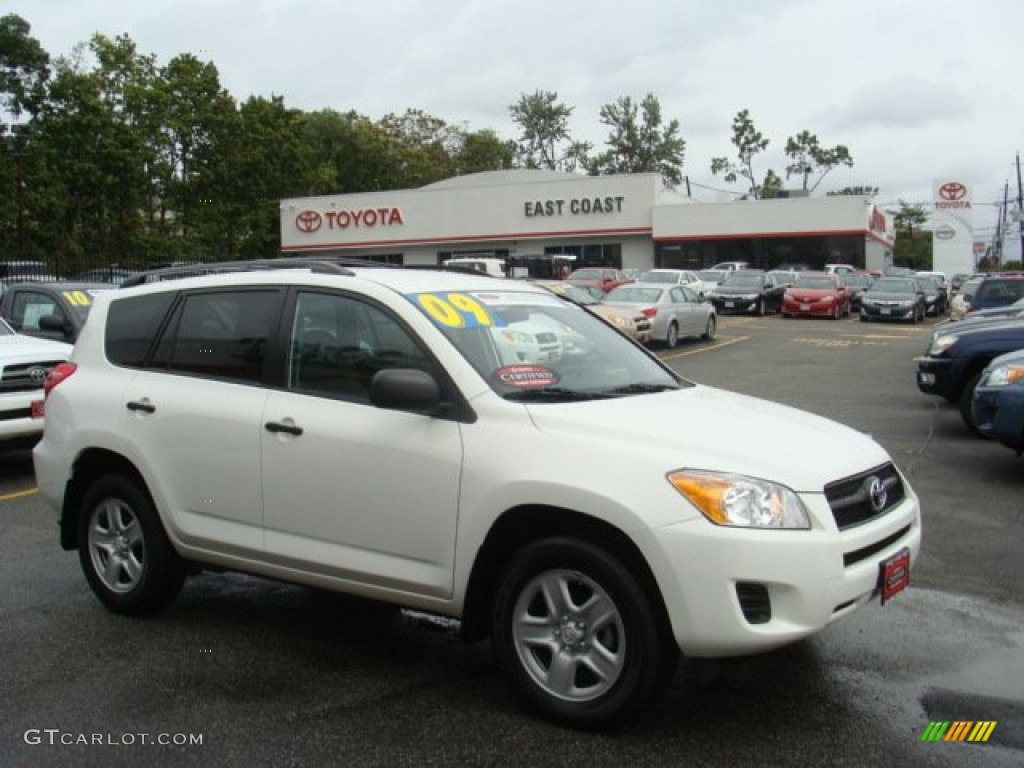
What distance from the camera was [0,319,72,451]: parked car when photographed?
880 cm

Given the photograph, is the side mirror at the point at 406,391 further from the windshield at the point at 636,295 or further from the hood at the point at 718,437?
the windshield at the point at 636,295

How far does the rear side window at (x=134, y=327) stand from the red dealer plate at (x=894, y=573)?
3.66 meters

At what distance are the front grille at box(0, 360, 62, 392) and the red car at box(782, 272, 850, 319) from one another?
88.3ft

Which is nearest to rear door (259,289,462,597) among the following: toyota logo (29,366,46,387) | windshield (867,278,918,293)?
toyota logo (29,366,46,387)

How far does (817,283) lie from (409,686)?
3119 cm

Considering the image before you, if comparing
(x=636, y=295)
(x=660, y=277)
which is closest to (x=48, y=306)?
(x=636, y=295)

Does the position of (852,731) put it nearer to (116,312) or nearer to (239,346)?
(239,346)

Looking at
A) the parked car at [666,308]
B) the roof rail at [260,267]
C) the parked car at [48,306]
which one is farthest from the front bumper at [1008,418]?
the parked car at [666,308]

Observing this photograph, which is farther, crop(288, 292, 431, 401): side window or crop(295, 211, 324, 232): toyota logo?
crop(295, 211, 324, 232): toyota logo

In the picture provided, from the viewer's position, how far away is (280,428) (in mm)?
4465

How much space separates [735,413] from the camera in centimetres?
436

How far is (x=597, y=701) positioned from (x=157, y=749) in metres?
1.62

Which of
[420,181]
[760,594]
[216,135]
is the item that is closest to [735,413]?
[760,594]

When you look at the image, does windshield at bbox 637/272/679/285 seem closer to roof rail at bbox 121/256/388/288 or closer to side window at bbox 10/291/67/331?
side window at bbox 10/291/67/331
